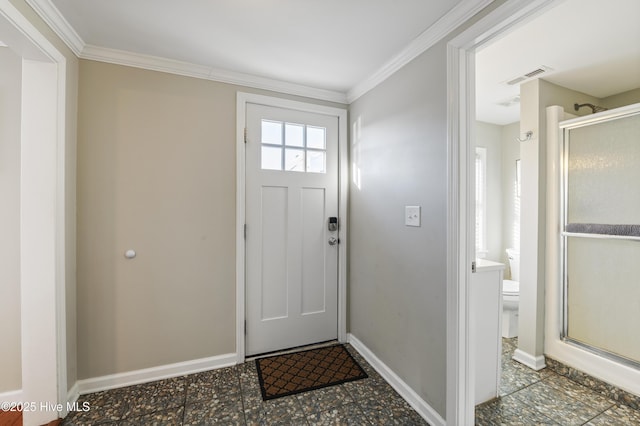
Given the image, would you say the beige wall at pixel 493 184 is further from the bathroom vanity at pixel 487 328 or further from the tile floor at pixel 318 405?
the bathroom vanity at pixel 487 328

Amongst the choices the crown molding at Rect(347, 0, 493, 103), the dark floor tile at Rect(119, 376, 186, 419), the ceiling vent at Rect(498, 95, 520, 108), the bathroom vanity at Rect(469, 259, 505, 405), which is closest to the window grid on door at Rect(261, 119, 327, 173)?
the crown molding at Rect(347, 0, 493, 103)

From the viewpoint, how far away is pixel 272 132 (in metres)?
2.35

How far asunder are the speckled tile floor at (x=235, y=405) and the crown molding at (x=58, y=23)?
7.32ft

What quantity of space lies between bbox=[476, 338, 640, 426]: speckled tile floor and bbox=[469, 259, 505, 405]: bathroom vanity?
100 millimetres

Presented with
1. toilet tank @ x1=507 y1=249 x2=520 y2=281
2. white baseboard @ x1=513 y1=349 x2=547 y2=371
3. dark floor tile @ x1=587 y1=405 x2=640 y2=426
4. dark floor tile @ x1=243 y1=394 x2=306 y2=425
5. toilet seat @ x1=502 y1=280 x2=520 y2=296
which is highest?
toilet tank @ x1=507 y1=249 x2=520 y2=281

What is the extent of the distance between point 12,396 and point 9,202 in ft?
3.94

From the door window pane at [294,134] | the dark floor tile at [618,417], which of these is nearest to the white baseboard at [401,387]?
the dark floor tile at [618,417]

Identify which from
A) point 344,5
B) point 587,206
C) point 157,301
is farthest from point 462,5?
point 157,301

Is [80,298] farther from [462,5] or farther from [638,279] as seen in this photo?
[638,279]

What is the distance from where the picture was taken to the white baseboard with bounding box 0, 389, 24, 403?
1.71 meters

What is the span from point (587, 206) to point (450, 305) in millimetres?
1525

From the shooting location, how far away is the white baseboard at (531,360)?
85.9 inches

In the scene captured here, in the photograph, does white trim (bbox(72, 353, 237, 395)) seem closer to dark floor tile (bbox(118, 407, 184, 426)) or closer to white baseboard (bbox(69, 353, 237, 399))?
white baseboard (bbox(69, 353, 237, 399))

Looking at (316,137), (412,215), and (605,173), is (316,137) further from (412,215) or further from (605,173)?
(605,173)
